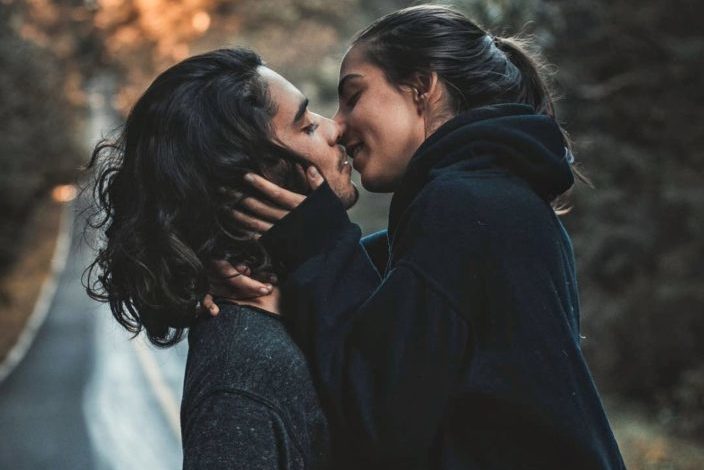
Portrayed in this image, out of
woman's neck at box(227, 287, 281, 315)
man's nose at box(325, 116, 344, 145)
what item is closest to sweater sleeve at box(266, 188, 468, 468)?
woman's neck at box(227, 287, 281, 315)

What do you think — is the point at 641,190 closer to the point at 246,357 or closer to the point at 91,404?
the point at 91,404

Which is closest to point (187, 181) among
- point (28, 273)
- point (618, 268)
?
point (618, 268)

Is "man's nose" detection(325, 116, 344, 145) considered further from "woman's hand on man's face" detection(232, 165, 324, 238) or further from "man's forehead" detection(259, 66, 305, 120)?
"woman's hand on man's face" detection(232, 165, 324, 238)

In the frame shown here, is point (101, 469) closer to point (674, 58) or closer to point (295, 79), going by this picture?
point (674, 58)

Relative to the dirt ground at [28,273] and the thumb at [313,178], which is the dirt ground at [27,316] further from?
the thumb at [313,178]

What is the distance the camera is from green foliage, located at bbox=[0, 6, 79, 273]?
54.4 feet

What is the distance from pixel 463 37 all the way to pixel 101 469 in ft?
22.8

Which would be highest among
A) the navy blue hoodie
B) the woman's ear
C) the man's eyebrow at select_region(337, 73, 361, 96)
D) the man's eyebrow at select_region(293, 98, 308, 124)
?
the man's eyebrow at select_region(293, 98, 308, 124)

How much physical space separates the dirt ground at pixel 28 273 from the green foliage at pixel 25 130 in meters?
0.85

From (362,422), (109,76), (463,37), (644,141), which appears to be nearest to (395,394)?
(362,422)

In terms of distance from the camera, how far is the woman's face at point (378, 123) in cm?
242

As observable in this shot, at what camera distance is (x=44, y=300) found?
19.0m

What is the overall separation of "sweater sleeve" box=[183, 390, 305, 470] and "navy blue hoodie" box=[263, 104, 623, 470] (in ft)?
0.52

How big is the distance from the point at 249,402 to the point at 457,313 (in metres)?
0.53
